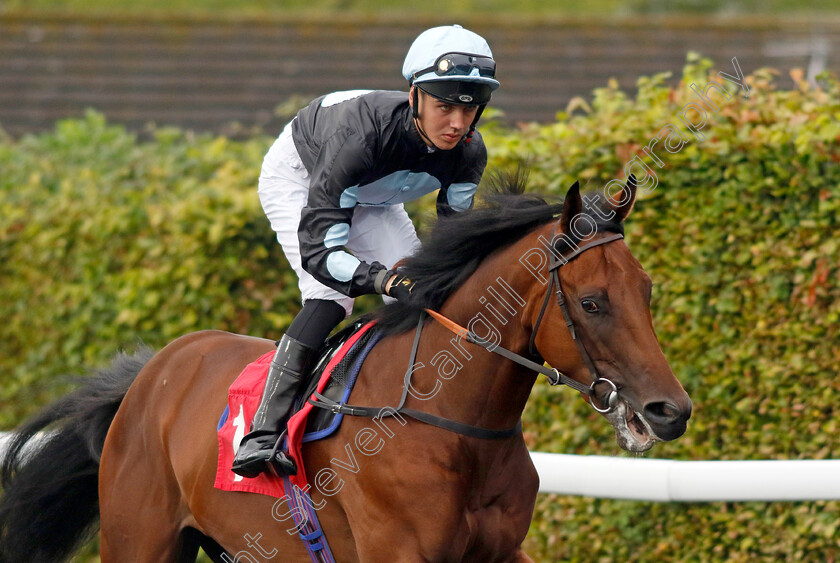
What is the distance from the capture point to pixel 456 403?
319 cm

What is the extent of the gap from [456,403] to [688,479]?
1617mm

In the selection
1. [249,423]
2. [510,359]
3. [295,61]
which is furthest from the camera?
[295,61]

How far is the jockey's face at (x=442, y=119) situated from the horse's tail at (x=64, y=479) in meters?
2.11

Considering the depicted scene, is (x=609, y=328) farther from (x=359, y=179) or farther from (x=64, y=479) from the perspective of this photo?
(x=64, y=479)

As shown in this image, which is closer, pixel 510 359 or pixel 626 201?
pixel 626 201

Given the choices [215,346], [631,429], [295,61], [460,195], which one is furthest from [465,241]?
[295,61]

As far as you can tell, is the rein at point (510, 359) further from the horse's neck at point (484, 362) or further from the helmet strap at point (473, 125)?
the helmet strap at point (473, 125)

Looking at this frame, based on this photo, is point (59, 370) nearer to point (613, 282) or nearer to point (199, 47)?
point (613, 282)

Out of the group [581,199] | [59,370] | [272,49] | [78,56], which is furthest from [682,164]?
[78,56]

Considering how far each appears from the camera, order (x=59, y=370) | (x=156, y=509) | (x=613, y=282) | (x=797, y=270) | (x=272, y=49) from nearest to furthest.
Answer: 1. (x=613, y=282)
2. (x=156, y=509)
3. (x=797, y=270)
4. (x=59, y=370)
5. (x=272, y=49)

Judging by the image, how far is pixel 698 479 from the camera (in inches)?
169

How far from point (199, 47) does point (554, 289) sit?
10.0 meters

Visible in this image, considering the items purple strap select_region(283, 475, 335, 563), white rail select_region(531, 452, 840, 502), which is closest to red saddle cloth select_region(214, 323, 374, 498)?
purple strap select_region(283, 475, 335, 563)

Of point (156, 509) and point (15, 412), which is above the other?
point (156, 509)
